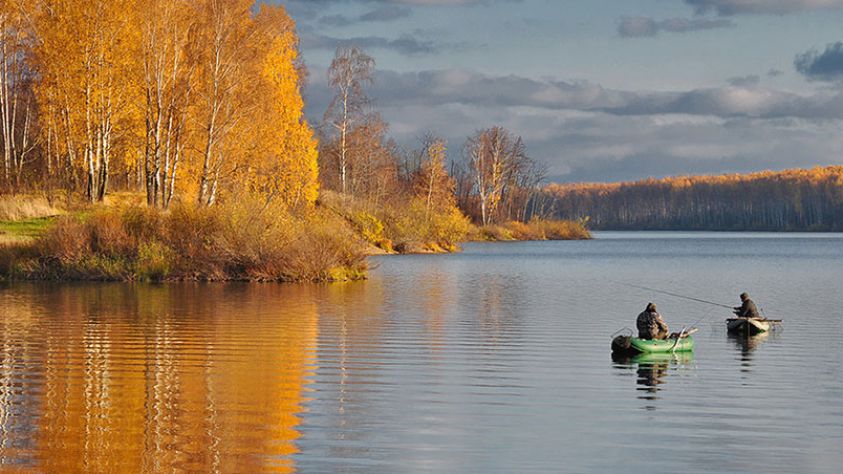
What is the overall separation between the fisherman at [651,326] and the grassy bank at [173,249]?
72.0 feet

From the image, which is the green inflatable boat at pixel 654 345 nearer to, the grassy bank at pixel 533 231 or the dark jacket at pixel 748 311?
the dark jacket at pixel 748 311

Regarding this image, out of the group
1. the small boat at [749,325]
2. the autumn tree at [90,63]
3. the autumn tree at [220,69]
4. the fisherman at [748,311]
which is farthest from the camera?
the autumn tree at [220,69]

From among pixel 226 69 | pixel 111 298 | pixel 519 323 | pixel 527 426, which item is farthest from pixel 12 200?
pixel 527 426

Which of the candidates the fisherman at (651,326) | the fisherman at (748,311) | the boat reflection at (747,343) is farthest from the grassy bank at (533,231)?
the fisherman at (651,326)

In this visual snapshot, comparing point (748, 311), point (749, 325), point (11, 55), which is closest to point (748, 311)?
point (748, 311)

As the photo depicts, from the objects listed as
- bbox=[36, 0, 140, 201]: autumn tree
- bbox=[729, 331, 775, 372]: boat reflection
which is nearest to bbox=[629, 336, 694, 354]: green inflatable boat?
bbox=[729, 331, 775, 372]: boat reflection

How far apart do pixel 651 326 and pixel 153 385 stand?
11023 mm

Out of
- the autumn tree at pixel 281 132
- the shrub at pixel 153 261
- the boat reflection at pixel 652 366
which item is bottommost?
the boat reflection at pixel 652 366

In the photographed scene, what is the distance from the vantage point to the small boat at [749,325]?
27578 millimetres

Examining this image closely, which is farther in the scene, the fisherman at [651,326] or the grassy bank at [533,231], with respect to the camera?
the grassy bank at [533,231]

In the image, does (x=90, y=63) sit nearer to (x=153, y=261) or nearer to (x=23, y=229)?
(x=23, y=229)

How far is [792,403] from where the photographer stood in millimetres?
17234

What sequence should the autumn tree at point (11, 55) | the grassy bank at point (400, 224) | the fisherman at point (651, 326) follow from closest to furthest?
the fisherman at point (651, 326)
the autumn tree at point (11, 55)
the grassy bank at point (400, 224)

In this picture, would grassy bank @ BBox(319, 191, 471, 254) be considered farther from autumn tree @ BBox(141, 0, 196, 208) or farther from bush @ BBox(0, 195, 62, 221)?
bush @ BBox(0, 195, 62, 221)
